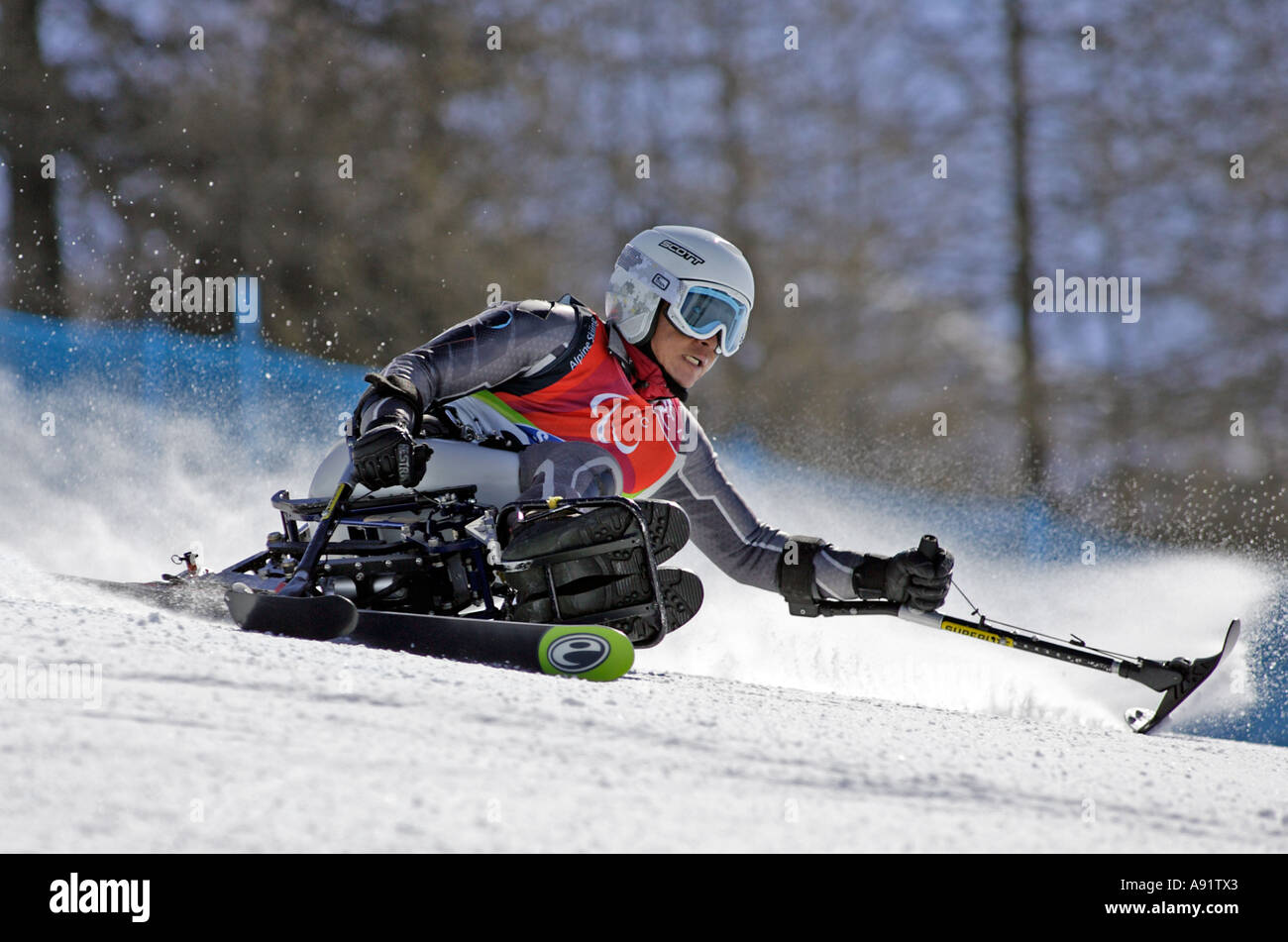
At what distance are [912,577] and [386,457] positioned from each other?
1.62 m

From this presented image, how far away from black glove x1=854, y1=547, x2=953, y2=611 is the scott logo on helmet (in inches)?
42.8

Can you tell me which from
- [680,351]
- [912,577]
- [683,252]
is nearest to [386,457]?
[680,351]

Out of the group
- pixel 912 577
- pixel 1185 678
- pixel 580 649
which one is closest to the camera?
pixel 580 649

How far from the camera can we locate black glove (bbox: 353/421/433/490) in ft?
9.83

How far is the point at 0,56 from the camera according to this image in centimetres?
1082

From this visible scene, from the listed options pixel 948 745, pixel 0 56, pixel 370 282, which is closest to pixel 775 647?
pixel 948 745

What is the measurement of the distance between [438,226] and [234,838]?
1128cm

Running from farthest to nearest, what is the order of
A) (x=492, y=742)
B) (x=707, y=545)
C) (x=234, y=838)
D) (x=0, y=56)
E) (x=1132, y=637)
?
(x=0, y=56)
(x=1132, y=637)
(x=707, y=545)
(x=492, y=742)
(x=234, y=838)

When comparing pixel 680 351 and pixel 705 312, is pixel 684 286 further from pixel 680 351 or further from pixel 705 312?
pixel 680 351

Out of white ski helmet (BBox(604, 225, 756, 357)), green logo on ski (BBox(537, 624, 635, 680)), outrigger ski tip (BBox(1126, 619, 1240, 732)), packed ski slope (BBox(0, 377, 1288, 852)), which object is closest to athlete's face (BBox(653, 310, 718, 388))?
white ski helmet (BBox(604, 225, 756, 357))

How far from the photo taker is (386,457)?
9.84 ft

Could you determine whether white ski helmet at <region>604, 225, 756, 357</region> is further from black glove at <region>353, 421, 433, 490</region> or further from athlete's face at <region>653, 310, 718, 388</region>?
black glove at <region>353, 421, 433, 490</region>

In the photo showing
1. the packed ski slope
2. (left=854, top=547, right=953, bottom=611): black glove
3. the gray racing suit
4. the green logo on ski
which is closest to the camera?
the packed ski slope

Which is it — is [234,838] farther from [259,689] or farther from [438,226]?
[438,226]
